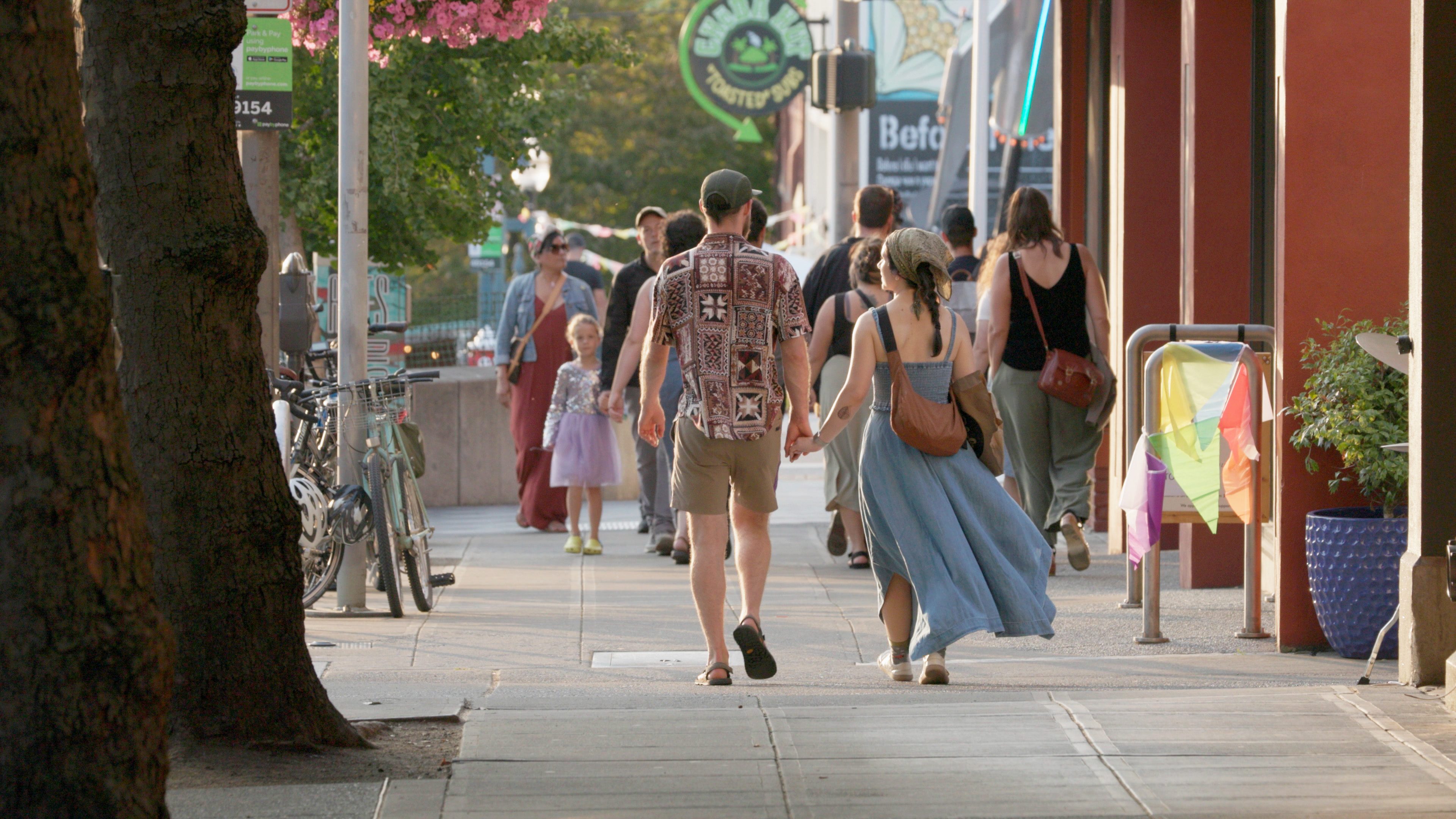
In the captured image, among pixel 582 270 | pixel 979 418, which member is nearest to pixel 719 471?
pixel 979 418

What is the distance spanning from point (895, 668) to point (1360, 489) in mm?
1885

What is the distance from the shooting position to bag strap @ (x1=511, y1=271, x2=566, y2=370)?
12.4 meters

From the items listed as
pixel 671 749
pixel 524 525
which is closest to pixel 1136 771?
pixel 671 749

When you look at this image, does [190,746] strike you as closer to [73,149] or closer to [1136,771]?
[73,149]

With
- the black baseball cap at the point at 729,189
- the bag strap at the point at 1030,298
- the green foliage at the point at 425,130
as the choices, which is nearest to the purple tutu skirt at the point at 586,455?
the bag strap at the point at 1030,298

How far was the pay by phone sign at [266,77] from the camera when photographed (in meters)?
8.74

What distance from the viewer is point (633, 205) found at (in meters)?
44.5

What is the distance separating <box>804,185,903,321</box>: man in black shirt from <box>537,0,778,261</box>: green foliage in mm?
32498

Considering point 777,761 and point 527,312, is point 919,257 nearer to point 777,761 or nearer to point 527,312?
point 777,761

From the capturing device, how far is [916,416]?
646cm

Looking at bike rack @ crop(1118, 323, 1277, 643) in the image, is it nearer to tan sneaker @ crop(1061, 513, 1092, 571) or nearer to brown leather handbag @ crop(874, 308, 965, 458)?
brown leather handbag @ crop(874, 308, 965, 458)

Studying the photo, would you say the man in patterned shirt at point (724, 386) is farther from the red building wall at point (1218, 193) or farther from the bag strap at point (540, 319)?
the bag strap at point (540, 319)

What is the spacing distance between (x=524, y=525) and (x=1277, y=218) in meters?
6.90

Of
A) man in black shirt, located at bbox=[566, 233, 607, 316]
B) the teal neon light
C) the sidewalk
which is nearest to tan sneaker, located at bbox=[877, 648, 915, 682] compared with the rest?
the sidewalk
